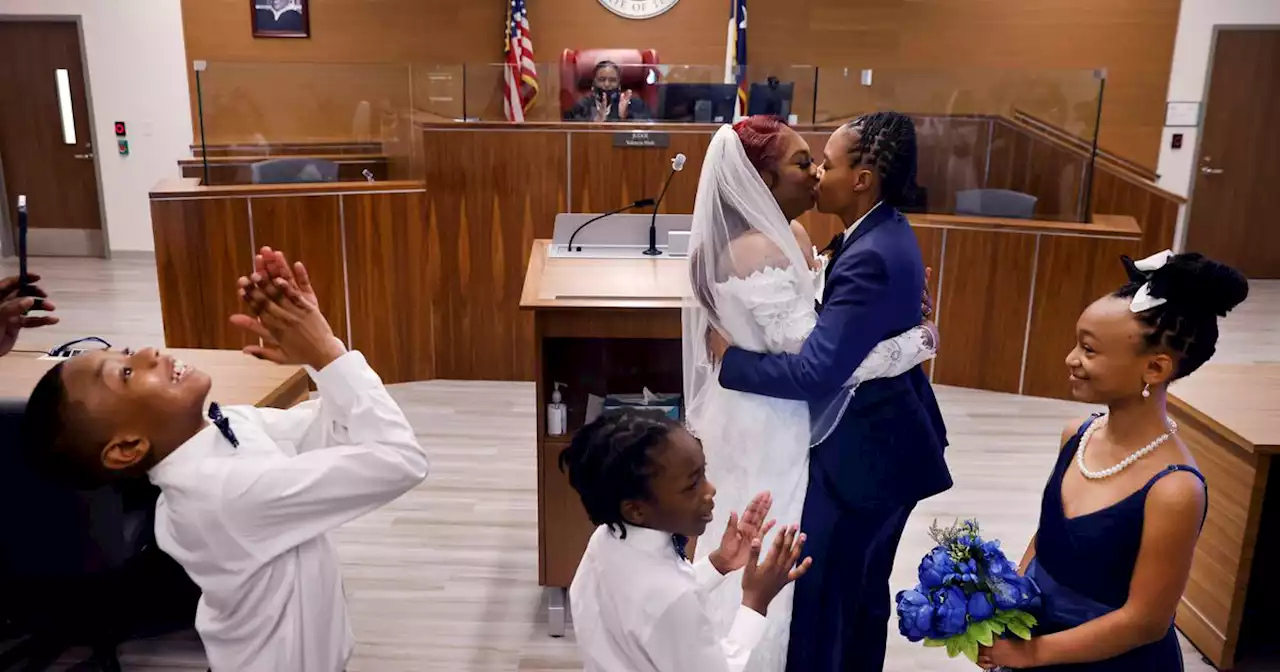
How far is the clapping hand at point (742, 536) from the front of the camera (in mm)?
1547

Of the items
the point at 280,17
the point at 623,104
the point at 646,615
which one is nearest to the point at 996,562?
the point at 646,615

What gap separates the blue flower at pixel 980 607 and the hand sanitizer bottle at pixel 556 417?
1.53 metres

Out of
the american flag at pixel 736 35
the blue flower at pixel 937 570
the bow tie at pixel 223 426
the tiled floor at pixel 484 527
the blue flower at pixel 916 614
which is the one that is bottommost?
the tiled floor at pixel 484 527

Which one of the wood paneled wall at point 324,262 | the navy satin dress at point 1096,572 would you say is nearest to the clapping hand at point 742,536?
the navy satin dress at point 1096,572

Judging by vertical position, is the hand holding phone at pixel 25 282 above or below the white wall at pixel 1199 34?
below

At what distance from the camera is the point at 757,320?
1.98 m

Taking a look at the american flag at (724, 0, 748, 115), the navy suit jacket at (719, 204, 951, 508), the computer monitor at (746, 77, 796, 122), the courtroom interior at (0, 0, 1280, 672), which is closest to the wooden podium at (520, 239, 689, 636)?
the courtroom interior at (0, 0, 1280, 672)

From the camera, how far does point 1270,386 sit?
3.08 m

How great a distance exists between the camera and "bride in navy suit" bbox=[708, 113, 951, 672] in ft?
6.29

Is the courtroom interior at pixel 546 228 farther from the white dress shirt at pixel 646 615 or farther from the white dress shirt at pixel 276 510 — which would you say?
the white dress shirt at pixel 646 615

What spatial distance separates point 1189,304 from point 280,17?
7880mm

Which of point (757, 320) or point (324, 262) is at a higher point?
point (757, 320)

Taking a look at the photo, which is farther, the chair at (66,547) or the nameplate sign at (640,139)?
the nameplate sign at (640,139)

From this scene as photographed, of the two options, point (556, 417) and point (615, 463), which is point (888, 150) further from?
point (556, 417)
